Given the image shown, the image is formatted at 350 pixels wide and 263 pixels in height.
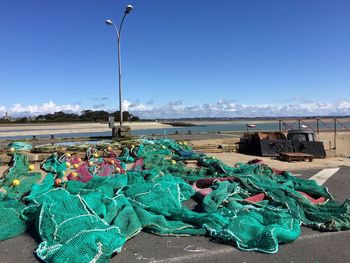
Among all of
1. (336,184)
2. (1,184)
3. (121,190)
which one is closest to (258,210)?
(121,190)

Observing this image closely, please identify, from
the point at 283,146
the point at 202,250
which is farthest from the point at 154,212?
the point at 283,146

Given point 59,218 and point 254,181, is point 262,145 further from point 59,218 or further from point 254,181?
point 59,218

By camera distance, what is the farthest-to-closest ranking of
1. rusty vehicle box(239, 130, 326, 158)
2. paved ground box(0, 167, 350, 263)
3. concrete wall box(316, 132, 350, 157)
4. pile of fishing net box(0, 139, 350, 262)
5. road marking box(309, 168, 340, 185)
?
concrete wall box(316, 132, 350, 157), rusty vehicle box(239, 130, 326, 158), road marking box(309, 168, 340, 185), pile of fishing net box(0, 139, 350, 262), paved ground box(0, 167, 350, 263)

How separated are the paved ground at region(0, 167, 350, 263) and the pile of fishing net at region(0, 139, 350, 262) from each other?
14 cm

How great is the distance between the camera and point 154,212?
5645 mm

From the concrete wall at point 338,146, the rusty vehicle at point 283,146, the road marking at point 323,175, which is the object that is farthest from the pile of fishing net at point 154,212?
the concrete wall at point 338,146

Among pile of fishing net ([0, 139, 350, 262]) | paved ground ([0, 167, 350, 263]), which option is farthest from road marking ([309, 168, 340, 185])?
paved ground ([0, 167, 350, 263])

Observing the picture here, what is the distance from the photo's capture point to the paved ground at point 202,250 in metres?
4.29

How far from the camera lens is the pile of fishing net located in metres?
4.48

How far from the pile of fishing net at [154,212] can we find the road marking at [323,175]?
202 centimetres

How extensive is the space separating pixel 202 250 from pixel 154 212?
4.40 ft

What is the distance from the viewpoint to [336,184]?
901 centimetres

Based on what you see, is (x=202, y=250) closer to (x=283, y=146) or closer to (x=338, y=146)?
(x=283, y=146)

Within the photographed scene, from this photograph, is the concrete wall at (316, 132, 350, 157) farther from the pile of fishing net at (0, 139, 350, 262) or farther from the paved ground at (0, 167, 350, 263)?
the paved ground at (0, 167, 350, 263)
